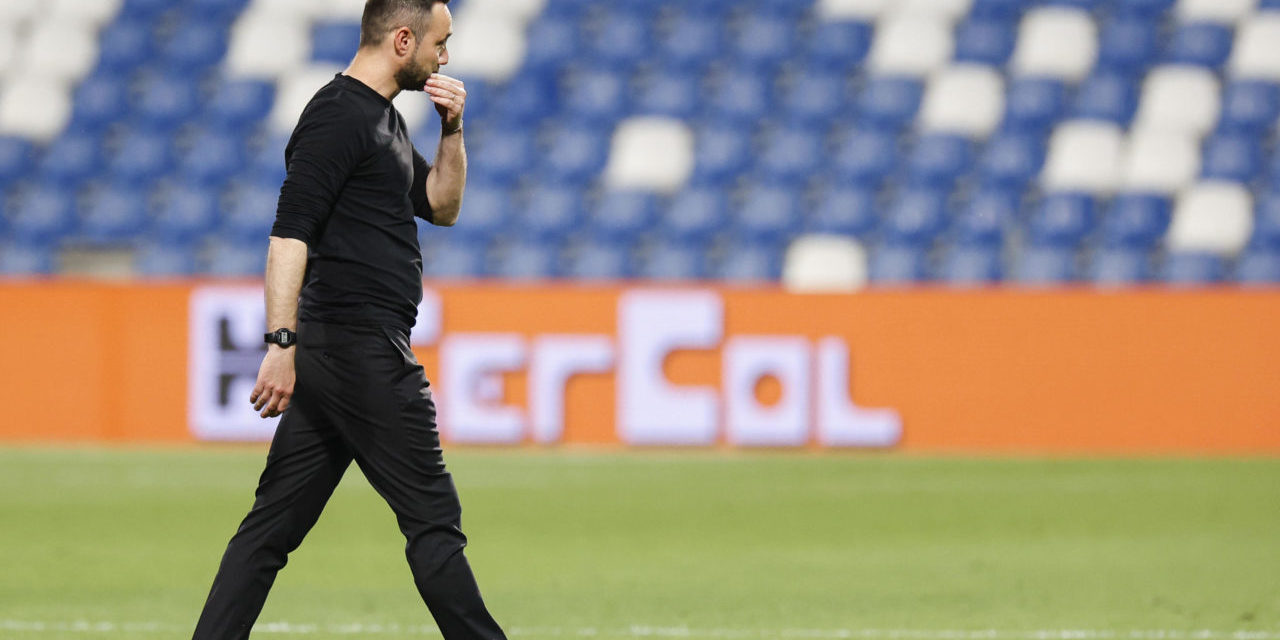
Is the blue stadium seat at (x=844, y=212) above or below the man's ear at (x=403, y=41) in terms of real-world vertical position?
above

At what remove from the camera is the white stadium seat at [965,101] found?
15.6 m

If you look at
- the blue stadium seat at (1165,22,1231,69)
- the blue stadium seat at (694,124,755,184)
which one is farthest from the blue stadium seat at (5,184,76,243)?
the blue stadium seat at (1165,22,1231,69)

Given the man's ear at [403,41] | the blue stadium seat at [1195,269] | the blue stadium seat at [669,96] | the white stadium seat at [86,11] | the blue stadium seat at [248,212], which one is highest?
the white stadium seat at [86,11]

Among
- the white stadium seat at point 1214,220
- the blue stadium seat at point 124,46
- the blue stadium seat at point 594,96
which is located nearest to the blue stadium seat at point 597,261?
the blue stadium seat at point 594,96

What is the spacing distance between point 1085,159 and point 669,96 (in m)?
3.84

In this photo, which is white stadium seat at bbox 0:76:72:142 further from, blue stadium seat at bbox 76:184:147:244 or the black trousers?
the black trousers

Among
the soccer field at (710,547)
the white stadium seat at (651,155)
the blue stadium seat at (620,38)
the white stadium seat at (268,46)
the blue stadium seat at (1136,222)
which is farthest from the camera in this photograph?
the white stadium seat at (268,46)

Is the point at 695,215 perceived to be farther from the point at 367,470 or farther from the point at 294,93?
the point at 367,470

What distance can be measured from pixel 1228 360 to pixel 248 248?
27.2ft

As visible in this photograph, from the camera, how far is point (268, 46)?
55.5 feet

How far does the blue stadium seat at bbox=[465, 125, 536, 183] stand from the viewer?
15578mm

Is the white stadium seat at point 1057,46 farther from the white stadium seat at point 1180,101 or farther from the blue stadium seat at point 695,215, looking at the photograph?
the blue stadium seat at point 695,215

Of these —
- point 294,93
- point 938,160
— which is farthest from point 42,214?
point 938,160

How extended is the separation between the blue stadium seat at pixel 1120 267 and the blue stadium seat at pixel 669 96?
396cm
